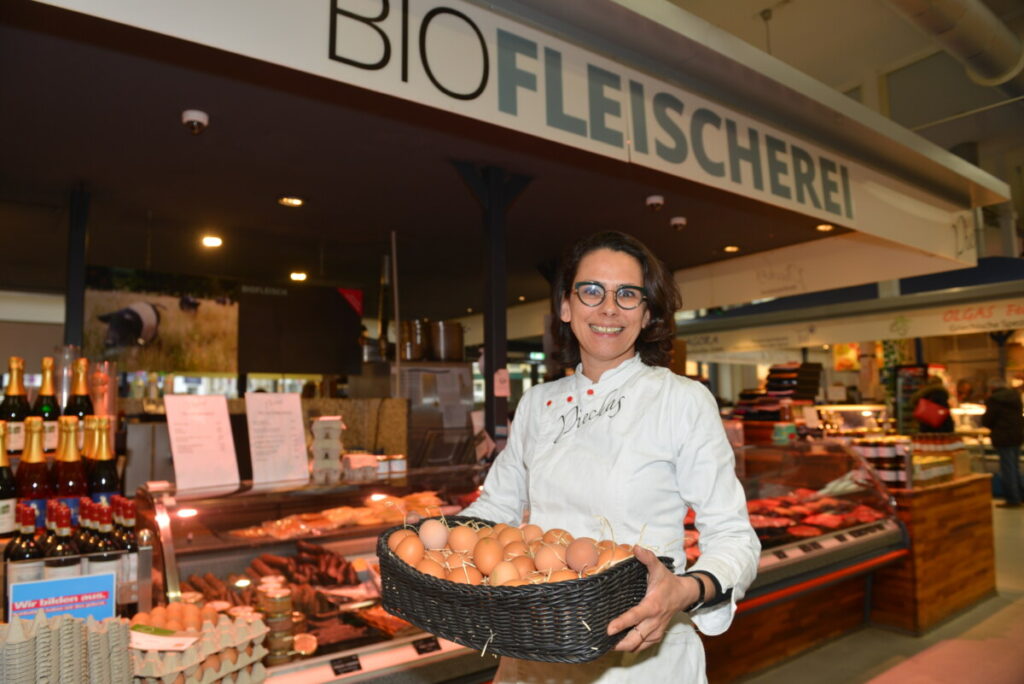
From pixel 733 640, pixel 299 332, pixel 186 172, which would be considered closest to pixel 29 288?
pixel 299 332

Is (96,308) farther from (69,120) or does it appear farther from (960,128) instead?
(960,128)

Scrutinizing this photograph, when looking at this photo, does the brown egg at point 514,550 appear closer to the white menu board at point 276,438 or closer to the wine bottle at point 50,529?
the wine bottle at point 50,529

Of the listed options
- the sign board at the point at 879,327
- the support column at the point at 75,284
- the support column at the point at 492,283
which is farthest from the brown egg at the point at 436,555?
the sign board at the point at 879,327

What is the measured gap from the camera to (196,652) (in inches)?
61.8

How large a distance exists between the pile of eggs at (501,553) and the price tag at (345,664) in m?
0.94

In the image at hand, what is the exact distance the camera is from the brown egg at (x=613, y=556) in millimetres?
1126

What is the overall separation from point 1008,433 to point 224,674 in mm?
10614

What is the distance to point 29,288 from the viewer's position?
9523 millimetres

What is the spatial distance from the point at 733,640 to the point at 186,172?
15.6 ft

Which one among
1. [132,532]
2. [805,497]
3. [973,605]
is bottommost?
[973,605]

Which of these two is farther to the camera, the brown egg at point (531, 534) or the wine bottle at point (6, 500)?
the wine bottle at point (6, 500)

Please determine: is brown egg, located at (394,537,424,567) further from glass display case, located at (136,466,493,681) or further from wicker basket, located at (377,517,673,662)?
glass display case, located at (136,466,493,681)

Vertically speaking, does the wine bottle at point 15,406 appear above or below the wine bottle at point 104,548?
above

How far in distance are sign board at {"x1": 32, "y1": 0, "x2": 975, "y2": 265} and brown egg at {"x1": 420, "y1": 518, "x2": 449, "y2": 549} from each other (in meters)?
1.58
